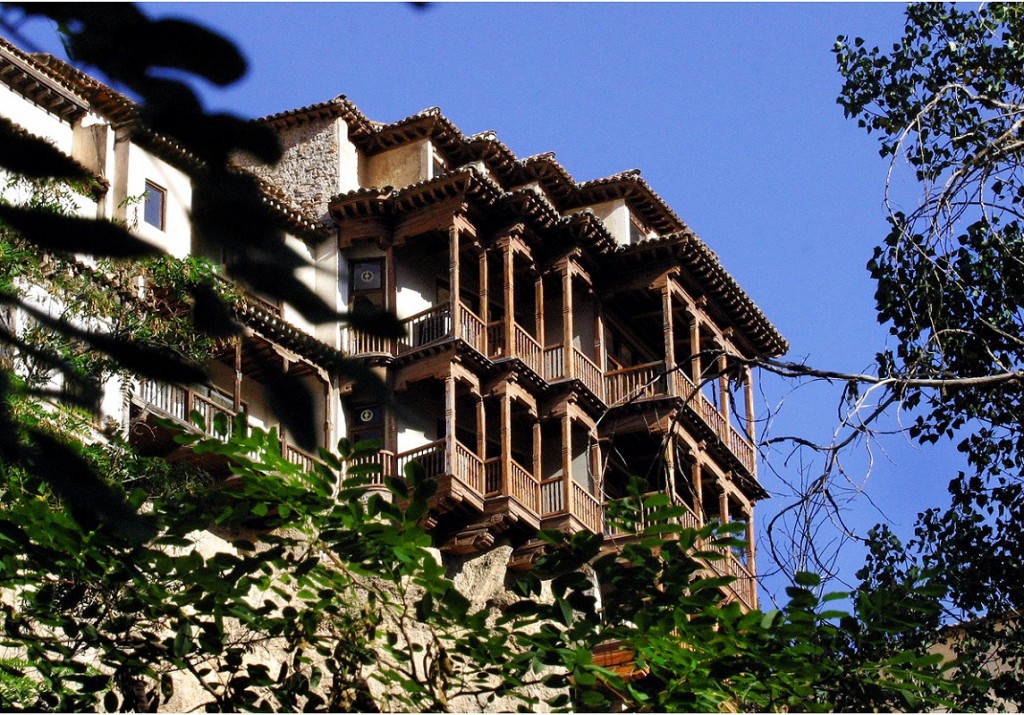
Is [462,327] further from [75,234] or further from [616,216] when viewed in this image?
[75,234]

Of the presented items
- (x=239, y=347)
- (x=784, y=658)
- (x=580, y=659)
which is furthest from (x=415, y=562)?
(x=239, y=347)

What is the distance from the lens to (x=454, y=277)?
92.5 feet

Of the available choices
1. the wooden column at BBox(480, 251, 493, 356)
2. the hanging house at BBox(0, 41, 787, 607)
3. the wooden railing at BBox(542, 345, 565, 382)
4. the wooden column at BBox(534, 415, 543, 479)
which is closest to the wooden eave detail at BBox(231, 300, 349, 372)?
the hanging house at BBox(0, 41, 787, 607)

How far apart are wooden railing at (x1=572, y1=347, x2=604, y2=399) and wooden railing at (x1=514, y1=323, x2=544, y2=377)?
24.9 inches

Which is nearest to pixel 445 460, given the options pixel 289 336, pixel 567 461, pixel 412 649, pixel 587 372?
pixel 567 461

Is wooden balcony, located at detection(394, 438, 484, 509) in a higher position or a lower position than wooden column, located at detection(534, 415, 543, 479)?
lower

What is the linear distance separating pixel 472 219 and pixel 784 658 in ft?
68.7

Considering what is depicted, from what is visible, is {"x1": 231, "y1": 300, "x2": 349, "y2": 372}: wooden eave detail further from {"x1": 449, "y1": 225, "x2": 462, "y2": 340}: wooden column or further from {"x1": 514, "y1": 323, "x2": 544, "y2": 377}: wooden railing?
{"x1": 514, "y1": 323, "x2": 544, "y2": 377}: wooden railing

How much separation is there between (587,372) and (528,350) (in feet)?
4.92

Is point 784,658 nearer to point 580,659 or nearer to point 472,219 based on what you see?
point 580,659

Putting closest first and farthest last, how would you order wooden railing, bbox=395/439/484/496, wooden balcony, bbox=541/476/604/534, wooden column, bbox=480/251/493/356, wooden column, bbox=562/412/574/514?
wooden railing, bbox=395/439/484/496
wooden balcony, bbox=541/476/604/534
wooden column, bbox=562/412/574/514
wooden column, bbox=480/251/493/356

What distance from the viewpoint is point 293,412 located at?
7.57ft

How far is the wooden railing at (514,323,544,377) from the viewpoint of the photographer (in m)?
29.2

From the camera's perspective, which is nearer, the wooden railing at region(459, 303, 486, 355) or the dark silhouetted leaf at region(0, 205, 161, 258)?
the dark silhouetted leaf at region(0, 205, 161, 258)
